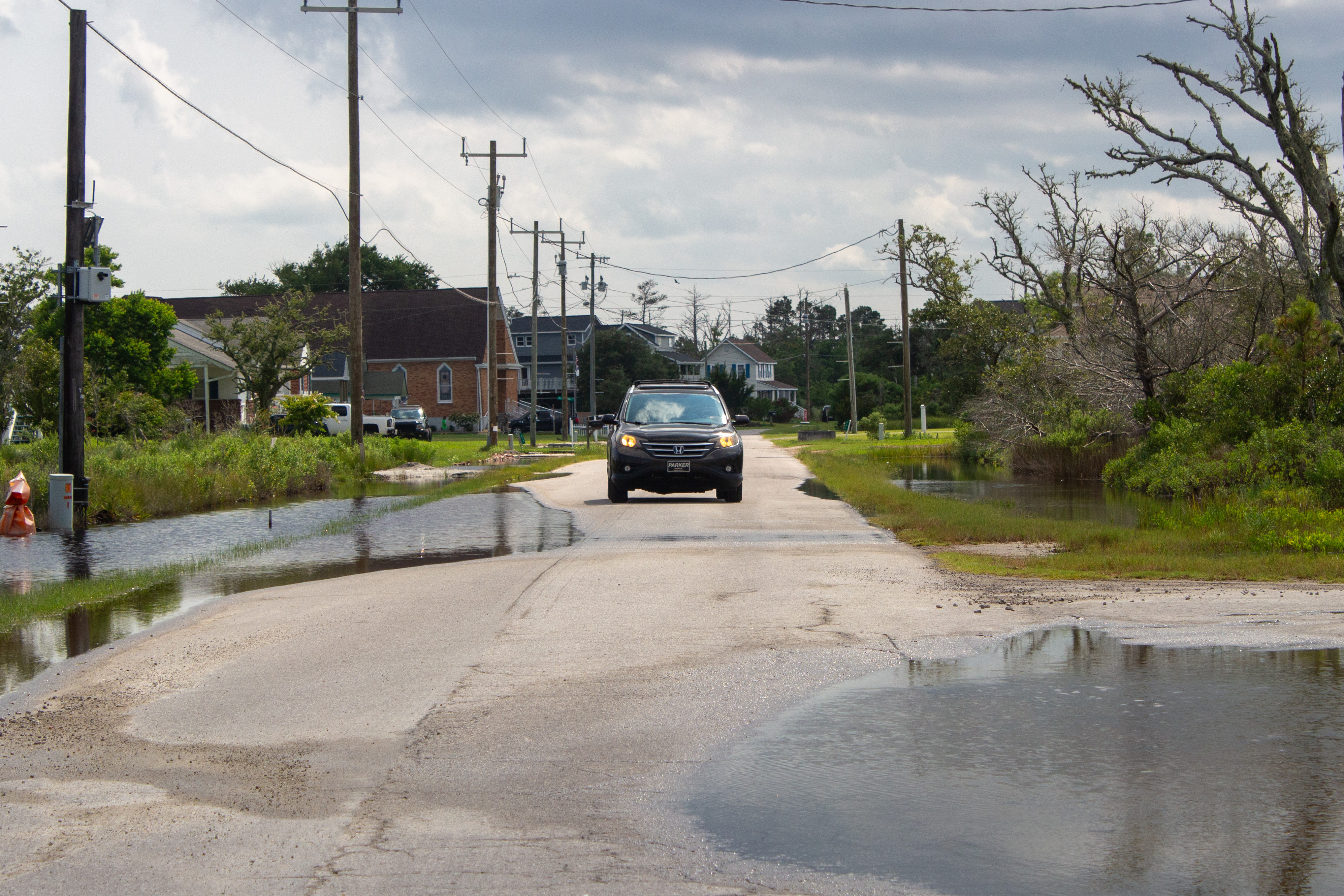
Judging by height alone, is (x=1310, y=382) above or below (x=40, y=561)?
above

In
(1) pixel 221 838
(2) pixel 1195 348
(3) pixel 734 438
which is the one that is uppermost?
(2) pixel 1195 348

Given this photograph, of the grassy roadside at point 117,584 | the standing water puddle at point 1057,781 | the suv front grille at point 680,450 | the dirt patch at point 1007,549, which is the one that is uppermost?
the suv front grille at point 680,450

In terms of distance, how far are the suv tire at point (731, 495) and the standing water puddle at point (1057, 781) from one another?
1281cm

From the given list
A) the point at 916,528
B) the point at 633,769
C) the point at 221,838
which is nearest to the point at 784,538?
the point at 916,528

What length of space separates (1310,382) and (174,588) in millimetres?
18059

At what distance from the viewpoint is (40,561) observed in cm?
1365

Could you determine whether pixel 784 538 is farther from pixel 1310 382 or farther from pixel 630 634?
pixel 1310 382

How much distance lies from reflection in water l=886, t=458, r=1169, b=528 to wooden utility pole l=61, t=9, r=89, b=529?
15.0m

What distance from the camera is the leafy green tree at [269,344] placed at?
45125 millimetres

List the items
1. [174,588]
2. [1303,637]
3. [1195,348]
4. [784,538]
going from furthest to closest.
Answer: [1195,348] < [784,538] < [174,588] < [1303,637]

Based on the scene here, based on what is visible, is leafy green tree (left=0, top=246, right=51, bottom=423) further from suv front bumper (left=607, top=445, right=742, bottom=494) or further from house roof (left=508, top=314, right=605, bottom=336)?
house roof (left=508, top=314, right=605, bottom=336)

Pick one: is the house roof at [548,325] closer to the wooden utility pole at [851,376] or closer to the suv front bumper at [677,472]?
the wooden utility pole at [851,376]

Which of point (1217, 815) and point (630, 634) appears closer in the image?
point (1217, 815)

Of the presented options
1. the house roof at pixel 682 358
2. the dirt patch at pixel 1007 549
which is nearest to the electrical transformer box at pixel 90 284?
the dirt patch at pixel 1007 549
